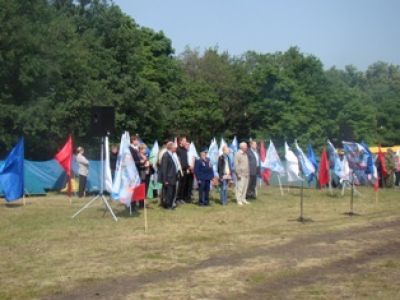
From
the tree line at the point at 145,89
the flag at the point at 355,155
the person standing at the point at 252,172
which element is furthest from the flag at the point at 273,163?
the tree line at the point at 145,89

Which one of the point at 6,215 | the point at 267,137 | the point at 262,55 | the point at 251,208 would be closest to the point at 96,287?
the point at 6,215

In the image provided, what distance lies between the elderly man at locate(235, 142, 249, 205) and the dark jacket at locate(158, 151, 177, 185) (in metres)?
2.65

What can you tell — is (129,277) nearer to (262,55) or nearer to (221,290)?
(221,290)

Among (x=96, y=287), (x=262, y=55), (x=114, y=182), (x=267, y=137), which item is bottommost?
(x=96, y=287)

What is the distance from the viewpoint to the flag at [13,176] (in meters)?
18.4

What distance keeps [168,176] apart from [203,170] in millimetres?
1922

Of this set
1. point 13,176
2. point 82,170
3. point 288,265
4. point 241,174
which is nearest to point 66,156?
point 82,170

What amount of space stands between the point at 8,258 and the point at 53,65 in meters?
24.5

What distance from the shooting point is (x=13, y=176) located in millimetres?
18562

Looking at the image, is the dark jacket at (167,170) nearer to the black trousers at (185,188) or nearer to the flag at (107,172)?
the black trousers at (185,188)

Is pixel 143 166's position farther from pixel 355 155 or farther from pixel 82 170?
pixel 355 155

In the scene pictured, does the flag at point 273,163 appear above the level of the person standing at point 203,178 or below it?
above

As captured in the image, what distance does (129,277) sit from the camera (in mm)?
9172

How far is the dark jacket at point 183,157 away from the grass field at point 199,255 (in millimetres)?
2010
